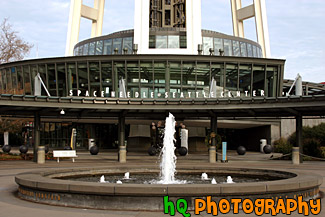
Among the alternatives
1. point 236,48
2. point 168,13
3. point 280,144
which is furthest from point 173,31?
point 168,13

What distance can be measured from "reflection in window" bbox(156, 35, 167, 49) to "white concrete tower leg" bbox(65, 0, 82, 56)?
1489cm

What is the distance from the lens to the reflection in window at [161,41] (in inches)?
2135

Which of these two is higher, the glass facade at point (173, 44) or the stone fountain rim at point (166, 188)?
the glass facade at point (173, 44)

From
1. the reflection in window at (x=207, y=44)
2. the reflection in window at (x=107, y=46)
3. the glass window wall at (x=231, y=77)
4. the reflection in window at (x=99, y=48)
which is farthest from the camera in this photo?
the reflection in window at (x=99, y=48)

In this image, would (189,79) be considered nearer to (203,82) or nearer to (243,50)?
(203,82)

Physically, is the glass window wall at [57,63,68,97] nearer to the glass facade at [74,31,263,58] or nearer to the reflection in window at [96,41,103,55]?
the glass facade at [74,31,263,58]

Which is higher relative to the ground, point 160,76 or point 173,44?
point 173,44

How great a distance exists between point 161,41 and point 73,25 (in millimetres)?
15845

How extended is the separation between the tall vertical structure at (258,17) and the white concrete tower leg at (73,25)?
26.7 meters

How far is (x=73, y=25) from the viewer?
61.8 m

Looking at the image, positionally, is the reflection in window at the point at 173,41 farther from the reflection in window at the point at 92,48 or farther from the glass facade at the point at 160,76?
the reflection in window at the point at 92,48

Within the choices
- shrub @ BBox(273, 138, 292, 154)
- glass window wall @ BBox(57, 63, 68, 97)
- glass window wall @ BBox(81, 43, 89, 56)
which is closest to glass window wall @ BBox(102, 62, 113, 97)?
glass window wall @ BBox(57, 63, 68, 97)

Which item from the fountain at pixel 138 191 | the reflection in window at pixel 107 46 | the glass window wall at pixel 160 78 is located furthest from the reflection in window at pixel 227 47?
the fountain at pixel 138 191

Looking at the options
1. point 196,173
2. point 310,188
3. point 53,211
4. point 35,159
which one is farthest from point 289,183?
point 35,159
